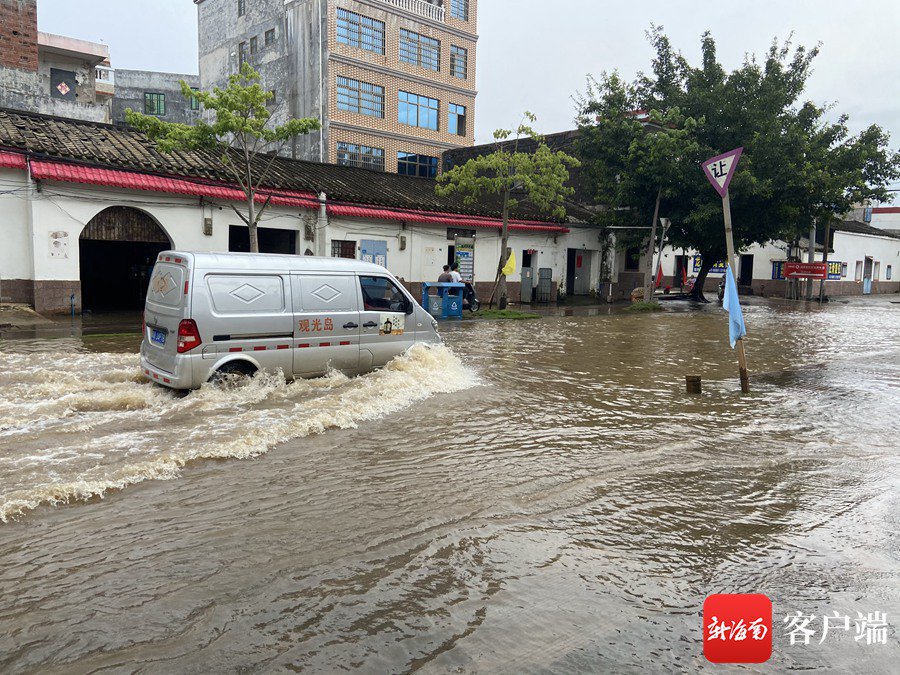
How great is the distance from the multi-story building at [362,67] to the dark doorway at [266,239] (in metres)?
12.0

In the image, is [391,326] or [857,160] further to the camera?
[857,160]

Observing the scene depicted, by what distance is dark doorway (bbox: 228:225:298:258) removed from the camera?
20.3m

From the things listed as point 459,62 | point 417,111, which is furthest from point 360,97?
point 459,62

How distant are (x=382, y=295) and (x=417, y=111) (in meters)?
29.2

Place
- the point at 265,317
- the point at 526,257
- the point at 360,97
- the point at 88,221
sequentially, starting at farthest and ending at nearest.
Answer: the point at 360,97
the point at 526,257
the point at 88,221
the point at 265,317

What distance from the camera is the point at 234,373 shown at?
7582mm

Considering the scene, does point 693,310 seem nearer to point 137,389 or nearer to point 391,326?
point 391,326

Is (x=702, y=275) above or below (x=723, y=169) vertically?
below

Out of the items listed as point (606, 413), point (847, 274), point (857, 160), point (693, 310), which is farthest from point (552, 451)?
point (847, 274)

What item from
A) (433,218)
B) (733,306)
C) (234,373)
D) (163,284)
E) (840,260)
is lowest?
(234,373)

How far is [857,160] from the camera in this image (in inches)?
1053

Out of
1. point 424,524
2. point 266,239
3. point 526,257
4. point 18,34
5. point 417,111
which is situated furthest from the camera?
point 417,111

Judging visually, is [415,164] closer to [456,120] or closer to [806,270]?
[456,120]

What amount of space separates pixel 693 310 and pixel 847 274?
25572 millimetres
